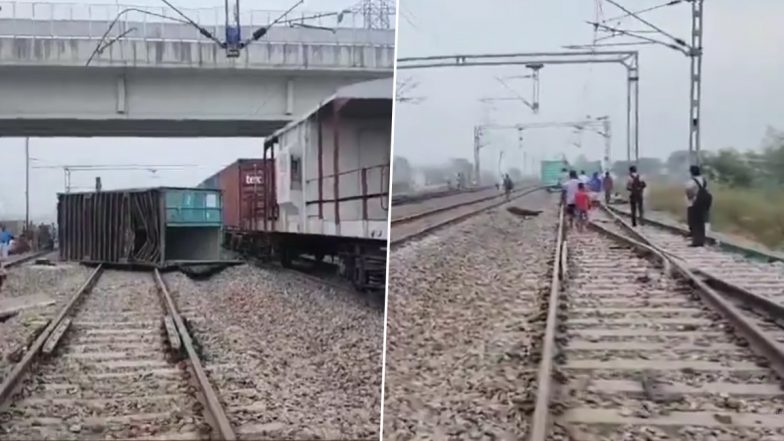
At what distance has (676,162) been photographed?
88.2 inches

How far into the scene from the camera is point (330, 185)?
6.81ft

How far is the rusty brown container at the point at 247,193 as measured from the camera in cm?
219

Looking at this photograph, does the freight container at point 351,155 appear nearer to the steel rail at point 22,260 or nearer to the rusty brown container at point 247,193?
the rusty brown container at point 247,193

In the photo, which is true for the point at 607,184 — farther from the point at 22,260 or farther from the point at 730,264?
the point at 22,260

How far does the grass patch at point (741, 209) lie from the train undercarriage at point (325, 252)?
30.3 inches

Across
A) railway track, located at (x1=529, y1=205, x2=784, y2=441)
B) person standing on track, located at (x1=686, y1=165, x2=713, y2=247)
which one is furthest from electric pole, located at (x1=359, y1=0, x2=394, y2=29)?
person standing on track, located at (x1=686, y1=165, x2=713, y2=247)

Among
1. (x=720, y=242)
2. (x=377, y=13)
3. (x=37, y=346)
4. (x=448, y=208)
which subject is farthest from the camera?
(x=720, y=242)

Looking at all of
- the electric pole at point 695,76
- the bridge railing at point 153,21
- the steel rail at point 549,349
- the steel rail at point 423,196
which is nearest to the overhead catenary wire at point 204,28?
the bridge railing at point 153,21

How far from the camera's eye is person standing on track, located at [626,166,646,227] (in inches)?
88.0

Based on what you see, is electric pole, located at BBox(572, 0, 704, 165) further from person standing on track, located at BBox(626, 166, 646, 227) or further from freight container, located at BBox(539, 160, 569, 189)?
freight container, located at BBox(539, 160, 569, 189)

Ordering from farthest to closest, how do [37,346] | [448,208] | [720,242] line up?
[720,242], [448,208], [37,346]

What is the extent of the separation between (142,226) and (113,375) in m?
0.38

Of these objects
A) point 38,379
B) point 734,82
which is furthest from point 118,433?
point 734,82

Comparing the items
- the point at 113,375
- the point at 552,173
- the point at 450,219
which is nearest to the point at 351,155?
the point at 450,219
